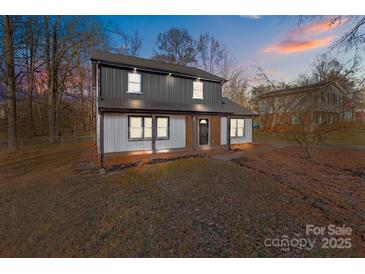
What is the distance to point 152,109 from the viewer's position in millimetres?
9359

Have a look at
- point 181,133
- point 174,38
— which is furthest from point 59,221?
point 174,38

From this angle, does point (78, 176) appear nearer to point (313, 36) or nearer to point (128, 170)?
point (128, 170)

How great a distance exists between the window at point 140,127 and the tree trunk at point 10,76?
340 inches

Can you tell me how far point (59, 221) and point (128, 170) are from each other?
331cm

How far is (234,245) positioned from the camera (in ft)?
10.0

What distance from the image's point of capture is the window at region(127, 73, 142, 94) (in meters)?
10.4

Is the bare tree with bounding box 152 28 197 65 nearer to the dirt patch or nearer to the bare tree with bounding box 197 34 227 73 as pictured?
the bare tree with bounding box 197 34 227 73

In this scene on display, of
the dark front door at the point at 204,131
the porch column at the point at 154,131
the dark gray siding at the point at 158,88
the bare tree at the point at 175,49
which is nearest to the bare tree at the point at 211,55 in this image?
the bare tree at the point at 175,49

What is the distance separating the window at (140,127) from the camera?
32.0 feet

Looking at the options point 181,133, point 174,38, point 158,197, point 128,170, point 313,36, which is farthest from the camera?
point 174,38

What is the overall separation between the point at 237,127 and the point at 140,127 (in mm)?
8328

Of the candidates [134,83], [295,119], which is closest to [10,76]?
[134,83]

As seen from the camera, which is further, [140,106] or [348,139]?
[348,139]

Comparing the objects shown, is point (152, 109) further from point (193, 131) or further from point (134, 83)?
point (193, 131)
